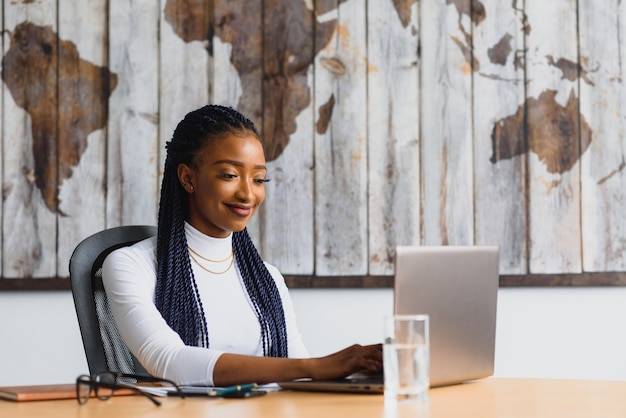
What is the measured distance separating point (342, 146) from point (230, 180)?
2.26 feet

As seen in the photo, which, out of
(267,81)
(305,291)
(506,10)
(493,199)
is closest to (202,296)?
(305,291)

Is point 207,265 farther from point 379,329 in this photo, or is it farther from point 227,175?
point 379,329

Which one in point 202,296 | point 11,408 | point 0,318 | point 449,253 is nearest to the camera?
point 11,408

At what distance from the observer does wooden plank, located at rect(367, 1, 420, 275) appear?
2.59 metres

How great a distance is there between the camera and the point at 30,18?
2.58 m

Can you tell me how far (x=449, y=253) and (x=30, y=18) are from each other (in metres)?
1.67

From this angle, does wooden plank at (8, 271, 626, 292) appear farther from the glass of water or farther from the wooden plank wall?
the glass of water

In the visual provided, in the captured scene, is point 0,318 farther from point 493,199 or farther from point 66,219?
point 493,199

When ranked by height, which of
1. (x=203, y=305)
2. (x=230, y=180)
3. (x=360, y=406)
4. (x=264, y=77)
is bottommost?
(x=360, y=406)

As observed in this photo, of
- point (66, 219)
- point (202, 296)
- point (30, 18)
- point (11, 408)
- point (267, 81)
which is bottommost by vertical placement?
point (11, 408)

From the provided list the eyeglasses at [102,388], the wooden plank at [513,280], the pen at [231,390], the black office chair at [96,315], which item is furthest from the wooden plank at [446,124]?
the eyeglasses at [102,388]

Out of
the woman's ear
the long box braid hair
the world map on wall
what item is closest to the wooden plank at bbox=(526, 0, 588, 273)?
the world map on wall

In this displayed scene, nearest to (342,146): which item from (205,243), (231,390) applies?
(205,243)

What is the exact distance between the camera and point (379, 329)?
2.59 metres
